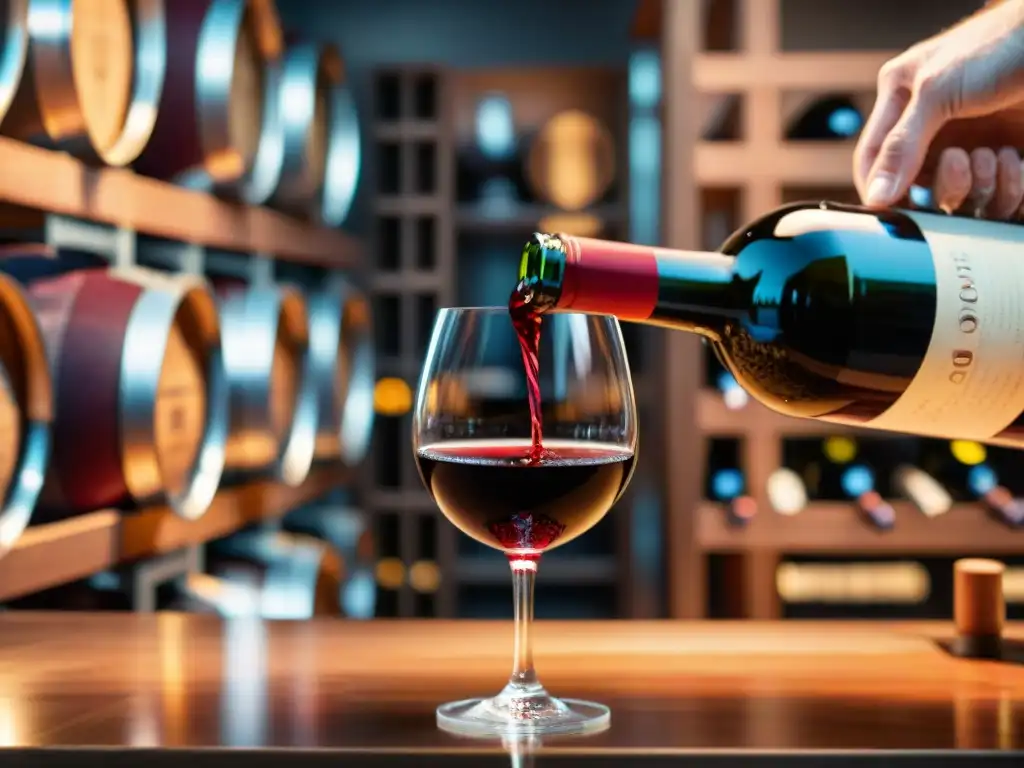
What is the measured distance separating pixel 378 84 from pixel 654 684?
3462 millimetres

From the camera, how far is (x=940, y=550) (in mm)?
2195

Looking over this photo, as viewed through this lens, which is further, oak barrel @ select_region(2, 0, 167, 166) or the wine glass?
oak barrel @ select_region(2, 0, 167, 166)

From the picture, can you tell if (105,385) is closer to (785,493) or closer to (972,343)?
(785,493)

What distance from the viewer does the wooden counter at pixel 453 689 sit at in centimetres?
67

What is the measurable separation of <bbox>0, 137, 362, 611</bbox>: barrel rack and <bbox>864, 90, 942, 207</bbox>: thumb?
3.37 ft

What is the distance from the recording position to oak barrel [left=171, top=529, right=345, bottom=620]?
2.26 meters

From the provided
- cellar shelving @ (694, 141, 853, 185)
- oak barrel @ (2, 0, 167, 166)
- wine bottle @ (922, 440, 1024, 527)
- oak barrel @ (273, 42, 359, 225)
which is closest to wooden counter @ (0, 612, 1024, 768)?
oak barrel @ (2, 0, 167, 166)

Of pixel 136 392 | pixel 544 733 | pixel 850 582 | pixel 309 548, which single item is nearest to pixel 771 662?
pixel 544 733

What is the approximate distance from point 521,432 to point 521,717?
190 millimetres

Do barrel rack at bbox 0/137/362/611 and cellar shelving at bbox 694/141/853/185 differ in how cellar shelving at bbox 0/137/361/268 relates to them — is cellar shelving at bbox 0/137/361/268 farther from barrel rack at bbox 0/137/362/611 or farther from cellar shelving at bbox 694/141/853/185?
cellar shelving at bbox 694/141/853/185

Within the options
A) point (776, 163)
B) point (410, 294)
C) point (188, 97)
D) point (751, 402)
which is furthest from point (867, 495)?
point (410, 294)

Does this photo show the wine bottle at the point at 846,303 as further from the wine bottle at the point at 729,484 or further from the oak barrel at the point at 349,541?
the oak barrel at the point at 349,541

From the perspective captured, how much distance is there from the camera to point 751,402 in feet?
7.13

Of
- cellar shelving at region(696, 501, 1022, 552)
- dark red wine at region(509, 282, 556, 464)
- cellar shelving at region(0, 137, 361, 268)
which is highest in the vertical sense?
cellar shelving at region(0, 137, 361, 268)
